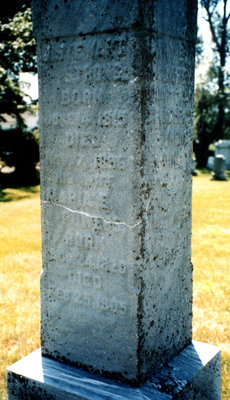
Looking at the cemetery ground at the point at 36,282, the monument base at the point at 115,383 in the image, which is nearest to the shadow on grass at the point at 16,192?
the cemetery ground at the point at 36,282

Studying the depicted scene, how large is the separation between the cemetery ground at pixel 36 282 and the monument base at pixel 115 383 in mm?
609

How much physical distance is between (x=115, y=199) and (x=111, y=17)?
80 centimetres

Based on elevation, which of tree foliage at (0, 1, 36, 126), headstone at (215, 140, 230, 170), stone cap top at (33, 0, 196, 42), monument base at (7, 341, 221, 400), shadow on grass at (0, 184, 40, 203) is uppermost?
tree foliage at (0, 1, 36, 126)

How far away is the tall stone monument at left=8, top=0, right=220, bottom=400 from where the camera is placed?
6.10 ft

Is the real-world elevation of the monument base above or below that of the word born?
below

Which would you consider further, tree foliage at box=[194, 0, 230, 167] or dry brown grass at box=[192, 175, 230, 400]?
tree foliage at box=[194, 0, 230, 167]

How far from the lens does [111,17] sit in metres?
1.83

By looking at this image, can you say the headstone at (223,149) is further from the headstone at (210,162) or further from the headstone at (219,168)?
the headstone at (219,168)

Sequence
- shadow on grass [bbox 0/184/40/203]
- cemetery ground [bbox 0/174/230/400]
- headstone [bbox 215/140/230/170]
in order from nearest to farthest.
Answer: cemetery ground [bbox 0/174/230/400] → shadow on grass [bbox 0/184/40/203] → headstone [bbox 215/140/230/170]

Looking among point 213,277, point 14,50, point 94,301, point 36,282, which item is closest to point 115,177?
point 94,301

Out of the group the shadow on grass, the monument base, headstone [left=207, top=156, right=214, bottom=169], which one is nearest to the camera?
the monument base

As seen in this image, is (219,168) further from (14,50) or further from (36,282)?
(36,282)

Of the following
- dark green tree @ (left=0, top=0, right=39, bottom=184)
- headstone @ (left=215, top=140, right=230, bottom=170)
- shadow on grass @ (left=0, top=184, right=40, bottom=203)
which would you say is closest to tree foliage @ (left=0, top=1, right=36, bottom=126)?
dark green tree @ (left=0, top=0, right=39, bottom=184)

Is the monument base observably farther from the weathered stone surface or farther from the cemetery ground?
the cemetery ground
